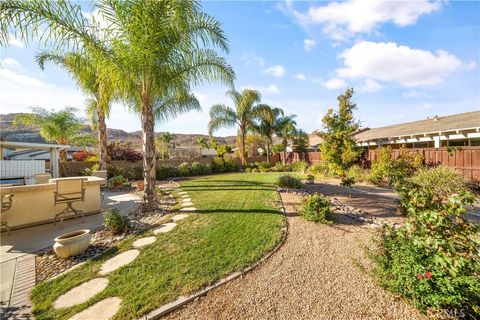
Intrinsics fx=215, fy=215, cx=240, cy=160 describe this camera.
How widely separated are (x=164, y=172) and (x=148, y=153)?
10.1 m

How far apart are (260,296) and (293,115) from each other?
24.0 meters

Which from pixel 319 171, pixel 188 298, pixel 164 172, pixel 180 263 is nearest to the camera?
pixel 188 298

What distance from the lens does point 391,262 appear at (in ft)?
9.95

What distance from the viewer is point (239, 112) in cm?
2014

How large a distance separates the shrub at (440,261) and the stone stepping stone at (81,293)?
414 cm

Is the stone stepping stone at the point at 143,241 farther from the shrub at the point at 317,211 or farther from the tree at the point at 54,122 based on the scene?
the tree at the point at 54,122

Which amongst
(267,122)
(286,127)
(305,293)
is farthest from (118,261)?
(286,127)

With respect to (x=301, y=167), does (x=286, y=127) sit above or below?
above

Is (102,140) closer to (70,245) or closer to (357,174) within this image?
(70,245)

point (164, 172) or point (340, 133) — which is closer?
point (340, 133)

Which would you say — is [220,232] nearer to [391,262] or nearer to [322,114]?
[391,262]

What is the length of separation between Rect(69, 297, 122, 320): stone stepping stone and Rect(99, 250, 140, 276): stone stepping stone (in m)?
0.83

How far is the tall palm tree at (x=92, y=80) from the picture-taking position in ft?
20.5

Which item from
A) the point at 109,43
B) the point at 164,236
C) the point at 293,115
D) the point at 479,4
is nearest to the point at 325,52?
the point at 479,4
